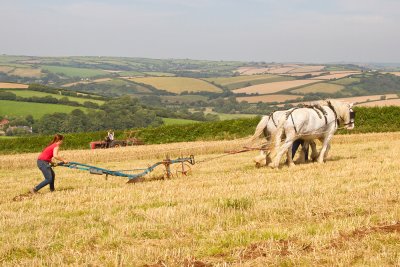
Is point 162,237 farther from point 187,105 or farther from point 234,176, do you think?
point 187,105

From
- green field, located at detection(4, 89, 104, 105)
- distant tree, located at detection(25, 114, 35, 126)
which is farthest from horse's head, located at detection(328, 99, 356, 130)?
green field, located at detection(4, 89, 104, 105)

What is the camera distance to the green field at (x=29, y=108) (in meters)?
67.9

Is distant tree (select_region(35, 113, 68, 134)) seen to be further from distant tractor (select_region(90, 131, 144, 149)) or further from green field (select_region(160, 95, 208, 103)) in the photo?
green field (select_region(160, 95, 208, 103))

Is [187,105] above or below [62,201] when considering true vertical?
below

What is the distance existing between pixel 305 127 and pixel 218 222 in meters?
9.06

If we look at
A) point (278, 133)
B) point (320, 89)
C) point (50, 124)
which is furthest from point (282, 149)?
point (320, 89)

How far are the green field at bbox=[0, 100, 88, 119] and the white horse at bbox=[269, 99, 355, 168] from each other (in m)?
52.8

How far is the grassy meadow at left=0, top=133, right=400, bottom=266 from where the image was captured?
7.24 meters

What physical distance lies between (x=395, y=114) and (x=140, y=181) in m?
27.8

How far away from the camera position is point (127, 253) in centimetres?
750

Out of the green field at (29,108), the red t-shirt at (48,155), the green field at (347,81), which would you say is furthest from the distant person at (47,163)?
the green field at (347,81)

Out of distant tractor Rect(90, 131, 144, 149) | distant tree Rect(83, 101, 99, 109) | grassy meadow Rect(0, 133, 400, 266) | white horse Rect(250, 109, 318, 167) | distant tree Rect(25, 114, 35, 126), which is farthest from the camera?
distant tree Rect(83, 101, 99, 109)

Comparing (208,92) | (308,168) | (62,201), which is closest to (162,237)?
(62,201)

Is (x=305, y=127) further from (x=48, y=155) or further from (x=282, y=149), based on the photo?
(x=48, y=155)
